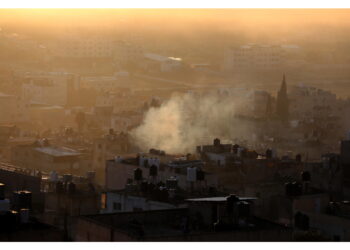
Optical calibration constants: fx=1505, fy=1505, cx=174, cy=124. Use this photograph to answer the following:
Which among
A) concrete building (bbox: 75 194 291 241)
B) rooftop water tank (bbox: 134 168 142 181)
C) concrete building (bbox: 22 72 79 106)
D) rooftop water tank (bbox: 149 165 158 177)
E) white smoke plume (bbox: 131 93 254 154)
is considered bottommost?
concrete building (bbox: 75 194 291 241)

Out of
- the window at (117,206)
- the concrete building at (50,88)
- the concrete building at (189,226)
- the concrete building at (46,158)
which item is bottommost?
the concrete building at (189,226)

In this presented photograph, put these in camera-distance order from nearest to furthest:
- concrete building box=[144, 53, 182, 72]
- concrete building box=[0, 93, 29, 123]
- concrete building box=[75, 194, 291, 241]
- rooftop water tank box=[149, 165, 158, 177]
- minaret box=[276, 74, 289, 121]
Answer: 1. concrete building box=[75, 194, 291, 241]
2. rooftop water tank box=[149, 165, 158, 177]
3. minaret box=[276, 74, 289, 121]
4. concrete building box=[0, 93, 29, 123]
5. concrete building box=[144, 53, 182, 72]

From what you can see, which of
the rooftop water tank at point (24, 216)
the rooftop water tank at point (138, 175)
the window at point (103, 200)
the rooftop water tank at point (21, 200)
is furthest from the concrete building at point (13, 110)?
the rooftop water tank at point (24, 216)

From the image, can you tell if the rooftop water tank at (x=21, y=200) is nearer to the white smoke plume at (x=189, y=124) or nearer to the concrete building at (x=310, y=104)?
the white smoke plume at (x=189, y=124)

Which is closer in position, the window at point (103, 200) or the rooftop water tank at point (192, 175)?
the window at point (103, 200)

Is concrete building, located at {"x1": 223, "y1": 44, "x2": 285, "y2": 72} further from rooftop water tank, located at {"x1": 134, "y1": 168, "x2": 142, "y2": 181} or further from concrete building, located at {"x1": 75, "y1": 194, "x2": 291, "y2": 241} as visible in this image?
concrete building, located at {"x1": 75, "y1": 194, "x2": 291, "y2": 241}

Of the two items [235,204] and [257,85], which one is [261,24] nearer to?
[257,85]

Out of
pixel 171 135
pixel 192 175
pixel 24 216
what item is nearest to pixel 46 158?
pixel 171 135

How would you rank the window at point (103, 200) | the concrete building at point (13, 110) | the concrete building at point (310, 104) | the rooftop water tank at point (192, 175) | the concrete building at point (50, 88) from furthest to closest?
1. the concrete building at point (50, 88)
2. the concrete building at point (13, 110)
3. the concrete building at point (310, 104)
4. the rooftop water tank at point (192, 175)
5. the window at point (103, 200)

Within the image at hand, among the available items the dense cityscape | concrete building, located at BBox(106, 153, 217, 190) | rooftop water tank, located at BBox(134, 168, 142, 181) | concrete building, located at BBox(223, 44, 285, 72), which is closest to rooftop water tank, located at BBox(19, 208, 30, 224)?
the dense cityscape
